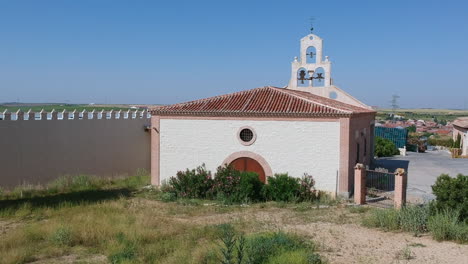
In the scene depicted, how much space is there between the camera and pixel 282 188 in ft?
54.0

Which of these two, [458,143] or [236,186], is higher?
[458,143]

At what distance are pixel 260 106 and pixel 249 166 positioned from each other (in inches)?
95.1

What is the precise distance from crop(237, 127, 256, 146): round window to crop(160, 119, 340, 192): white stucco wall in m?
0.16

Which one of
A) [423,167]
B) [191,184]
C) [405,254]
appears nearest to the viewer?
[405,254]

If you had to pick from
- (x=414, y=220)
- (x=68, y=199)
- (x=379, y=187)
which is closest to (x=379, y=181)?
(x=379, y=187)

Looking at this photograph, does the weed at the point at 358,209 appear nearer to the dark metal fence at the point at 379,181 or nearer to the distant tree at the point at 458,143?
the dark metal fence at the point at 379,181

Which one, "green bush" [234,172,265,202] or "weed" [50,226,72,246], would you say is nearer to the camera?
"weed" [50,226,72,246]

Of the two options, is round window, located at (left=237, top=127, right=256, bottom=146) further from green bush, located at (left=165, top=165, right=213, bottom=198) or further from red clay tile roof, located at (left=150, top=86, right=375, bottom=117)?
green bush, located at (left=165, top=165, right=213, bottom=198)

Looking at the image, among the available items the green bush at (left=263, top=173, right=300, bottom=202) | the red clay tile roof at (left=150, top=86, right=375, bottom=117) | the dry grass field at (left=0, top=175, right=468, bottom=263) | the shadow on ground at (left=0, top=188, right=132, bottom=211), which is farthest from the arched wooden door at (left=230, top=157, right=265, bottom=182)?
the shadow on ground at (left=0, top=188, right=132, bottom=211)

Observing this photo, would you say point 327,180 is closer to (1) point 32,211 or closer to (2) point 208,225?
(2) point 208,225

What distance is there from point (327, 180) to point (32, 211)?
10.1 meters

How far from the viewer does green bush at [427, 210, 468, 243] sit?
1048 centimetres

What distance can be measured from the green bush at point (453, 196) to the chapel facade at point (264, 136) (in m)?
4.51

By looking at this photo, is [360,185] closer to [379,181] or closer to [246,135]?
[379,181]
